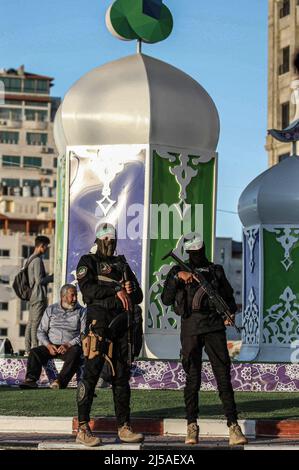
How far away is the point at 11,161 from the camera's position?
154875 mm

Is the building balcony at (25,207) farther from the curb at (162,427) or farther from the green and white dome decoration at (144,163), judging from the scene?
the curb at (162,427)

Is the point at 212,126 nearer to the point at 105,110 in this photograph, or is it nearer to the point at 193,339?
the point at 105,110

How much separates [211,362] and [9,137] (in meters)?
147

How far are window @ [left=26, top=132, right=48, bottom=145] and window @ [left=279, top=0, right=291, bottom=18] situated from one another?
75.4 metres

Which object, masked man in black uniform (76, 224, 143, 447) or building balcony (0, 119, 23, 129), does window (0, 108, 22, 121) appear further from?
masked man in black uniform (76, 224, 143, 447)

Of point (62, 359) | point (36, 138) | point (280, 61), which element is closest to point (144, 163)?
point (62, 359)

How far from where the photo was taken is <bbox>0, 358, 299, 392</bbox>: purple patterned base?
1961 centimetres

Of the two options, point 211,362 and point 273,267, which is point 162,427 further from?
point 273,267

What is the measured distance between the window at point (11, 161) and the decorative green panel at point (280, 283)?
417 ft

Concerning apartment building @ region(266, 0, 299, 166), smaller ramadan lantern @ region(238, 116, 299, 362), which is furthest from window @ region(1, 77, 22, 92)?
smaller ramadan lantern @ region(238, 116, 299, 362)

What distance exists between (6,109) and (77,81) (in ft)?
482

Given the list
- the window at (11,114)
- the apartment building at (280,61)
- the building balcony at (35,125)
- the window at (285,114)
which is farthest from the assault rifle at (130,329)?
the window at (11,114)

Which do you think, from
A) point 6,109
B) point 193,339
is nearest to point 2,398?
point 193,339

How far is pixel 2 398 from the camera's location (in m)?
17.3
